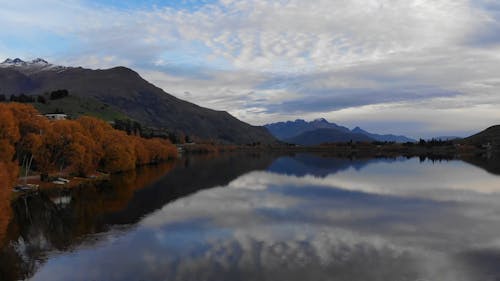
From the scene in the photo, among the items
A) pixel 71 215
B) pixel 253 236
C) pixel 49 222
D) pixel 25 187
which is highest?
pixel 25 187

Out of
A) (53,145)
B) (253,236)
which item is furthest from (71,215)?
(53,145)

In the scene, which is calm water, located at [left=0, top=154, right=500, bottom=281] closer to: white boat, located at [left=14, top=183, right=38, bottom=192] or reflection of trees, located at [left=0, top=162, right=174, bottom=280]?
reflection of trees, located at [left=0, top=162, right=174, bottom=280]

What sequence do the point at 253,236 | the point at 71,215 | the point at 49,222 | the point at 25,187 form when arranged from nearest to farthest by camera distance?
the point at 253,236, the point at 49,222, the point at 71,215, the point at 25,187

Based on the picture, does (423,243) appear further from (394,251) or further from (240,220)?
(240,220)

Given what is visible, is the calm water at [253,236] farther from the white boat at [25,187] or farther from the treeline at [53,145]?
the treeline at [53,145]

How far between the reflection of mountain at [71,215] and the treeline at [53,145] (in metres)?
10.3

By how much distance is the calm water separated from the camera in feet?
134

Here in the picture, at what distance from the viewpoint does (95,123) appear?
145 m

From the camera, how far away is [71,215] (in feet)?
231

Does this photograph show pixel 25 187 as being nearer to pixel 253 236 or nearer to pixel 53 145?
pixel 53 145

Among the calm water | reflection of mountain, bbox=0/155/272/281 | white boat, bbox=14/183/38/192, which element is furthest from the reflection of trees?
white boat, bbox=14/183/38/192

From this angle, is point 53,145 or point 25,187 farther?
point 53,145

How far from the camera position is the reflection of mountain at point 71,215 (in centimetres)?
4631

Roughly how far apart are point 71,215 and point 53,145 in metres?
42.7
